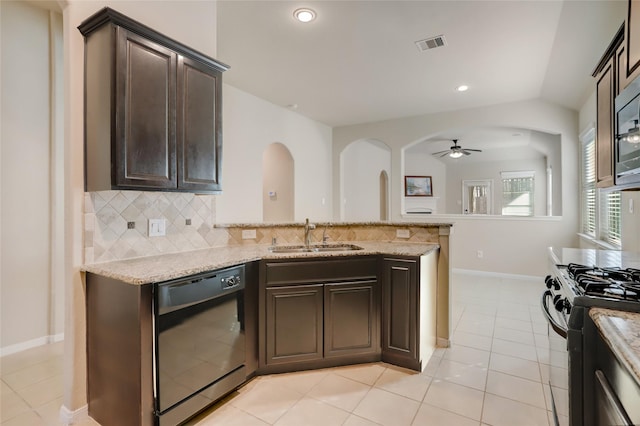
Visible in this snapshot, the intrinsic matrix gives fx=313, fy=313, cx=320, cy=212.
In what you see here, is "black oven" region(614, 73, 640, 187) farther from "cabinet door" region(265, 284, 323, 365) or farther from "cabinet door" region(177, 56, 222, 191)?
"cabinet door" region(177, 56, 222, 191)

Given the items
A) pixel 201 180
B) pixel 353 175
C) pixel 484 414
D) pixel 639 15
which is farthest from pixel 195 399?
pixel 353 175

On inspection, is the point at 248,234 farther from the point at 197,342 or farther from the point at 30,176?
the point at 30,176

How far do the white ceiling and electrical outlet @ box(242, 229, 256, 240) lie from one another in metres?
1.91

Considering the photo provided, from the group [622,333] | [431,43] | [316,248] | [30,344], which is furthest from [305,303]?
[431,43]

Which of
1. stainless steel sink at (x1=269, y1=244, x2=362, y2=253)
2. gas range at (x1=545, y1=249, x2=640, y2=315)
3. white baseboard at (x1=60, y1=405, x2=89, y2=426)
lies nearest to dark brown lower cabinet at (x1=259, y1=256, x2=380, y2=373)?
stainless steel sink at (x1=269, y1=244, x2=362, y2=253)

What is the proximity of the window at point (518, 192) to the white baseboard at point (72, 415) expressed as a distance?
9.92 metres

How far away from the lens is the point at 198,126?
2.25 meters

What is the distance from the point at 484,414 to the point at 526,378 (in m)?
0.66

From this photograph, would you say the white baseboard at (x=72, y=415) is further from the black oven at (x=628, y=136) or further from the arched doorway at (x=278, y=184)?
the arched doorway at (x=278, y=184)

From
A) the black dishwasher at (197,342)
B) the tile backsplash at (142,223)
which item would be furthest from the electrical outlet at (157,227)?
the black dishwasher at (197,342)

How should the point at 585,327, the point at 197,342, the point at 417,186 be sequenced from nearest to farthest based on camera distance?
1. the point at 585,327
2. the point at 197,342
3. the point at 417,186

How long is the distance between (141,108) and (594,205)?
521cm

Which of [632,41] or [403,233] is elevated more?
[632,41]

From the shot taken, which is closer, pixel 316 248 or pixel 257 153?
pixel 316 248
